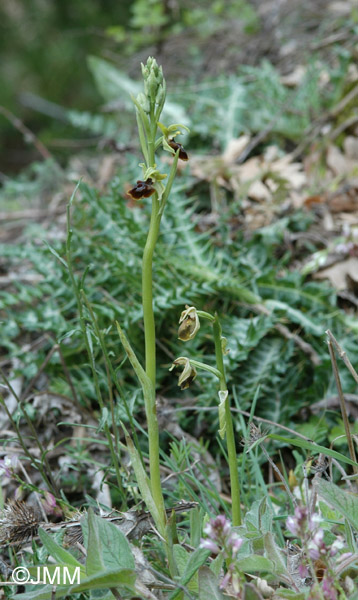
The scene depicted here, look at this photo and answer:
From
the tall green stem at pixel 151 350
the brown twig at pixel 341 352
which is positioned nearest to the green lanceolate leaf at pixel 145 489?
the tall green stem at pixel 151 350

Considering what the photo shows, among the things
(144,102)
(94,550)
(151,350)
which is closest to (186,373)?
(151,350)

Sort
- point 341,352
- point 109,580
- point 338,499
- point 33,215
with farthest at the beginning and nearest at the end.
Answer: point 33,215 → point 341,352 → point 338,499 → point 109,580

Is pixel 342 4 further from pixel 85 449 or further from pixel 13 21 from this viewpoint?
pixel 13 21

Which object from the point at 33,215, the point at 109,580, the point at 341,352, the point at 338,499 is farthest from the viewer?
the point at 33,215

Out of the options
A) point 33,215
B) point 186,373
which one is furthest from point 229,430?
point 33,215

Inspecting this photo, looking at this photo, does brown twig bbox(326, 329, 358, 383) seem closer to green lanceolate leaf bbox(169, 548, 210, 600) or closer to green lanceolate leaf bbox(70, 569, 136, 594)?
green lanceolate leaf bbox(169, 548, 210, 600)

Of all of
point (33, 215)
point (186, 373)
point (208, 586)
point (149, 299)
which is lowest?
point (208, 586)

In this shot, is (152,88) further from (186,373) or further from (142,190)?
(186,373)

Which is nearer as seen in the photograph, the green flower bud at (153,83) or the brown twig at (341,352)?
the green flower bud at (153,83)

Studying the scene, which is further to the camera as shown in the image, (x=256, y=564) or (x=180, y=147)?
(x=180, y=147)

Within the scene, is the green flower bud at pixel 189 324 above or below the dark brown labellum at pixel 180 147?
below

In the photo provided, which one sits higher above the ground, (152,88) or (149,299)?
(152,88)

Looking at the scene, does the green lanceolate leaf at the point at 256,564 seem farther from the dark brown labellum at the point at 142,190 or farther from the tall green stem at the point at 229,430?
the dark brown labellum at the point at 142,190
